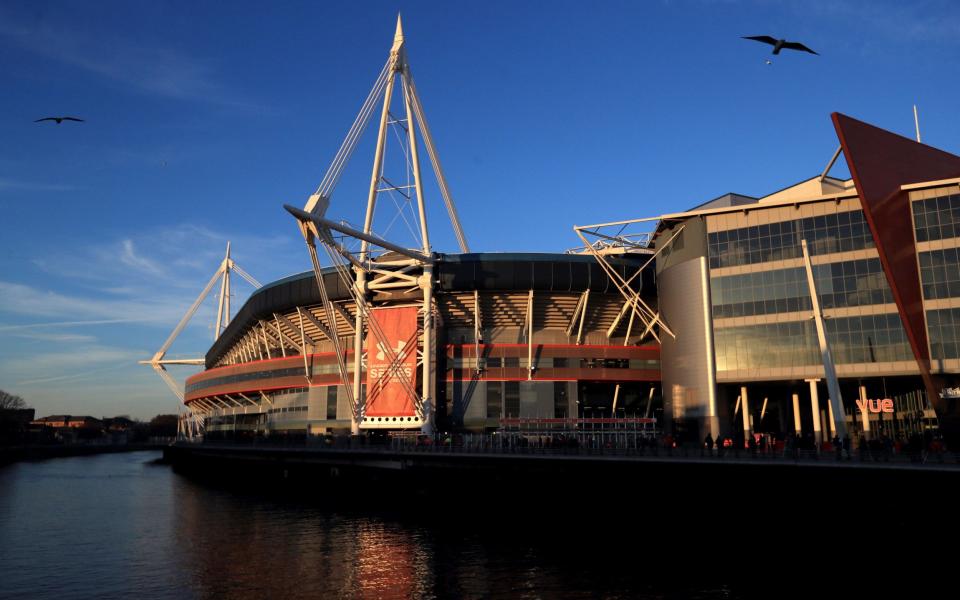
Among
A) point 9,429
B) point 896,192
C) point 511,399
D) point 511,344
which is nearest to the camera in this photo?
point 896,192

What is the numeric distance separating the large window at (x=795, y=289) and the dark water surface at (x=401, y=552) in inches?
726

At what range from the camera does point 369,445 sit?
53125 mm

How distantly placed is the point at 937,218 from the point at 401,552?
3990 cm

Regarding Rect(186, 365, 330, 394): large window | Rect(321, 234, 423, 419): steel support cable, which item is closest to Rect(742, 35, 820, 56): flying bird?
Rect(321, 234, 423, 419): steel support cable

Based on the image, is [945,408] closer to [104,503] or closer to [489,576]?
[489,576]

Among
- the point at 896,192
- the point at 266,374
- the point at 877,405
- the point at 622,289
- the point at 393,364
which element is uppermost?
the point at 896,192

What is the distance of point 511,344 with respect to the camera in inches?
2650

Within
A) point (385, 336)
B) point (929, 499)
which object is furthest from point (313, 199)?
point (929, 499)

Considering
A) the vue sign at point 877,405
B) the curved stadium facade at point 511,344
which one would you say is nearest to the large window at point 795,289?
the vue sign at point 877,405

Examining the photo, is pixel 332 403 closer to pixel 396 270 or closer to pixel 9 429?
pixel 396 270

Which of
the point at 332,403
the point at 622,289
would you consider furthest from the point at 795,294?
the point at 332,403

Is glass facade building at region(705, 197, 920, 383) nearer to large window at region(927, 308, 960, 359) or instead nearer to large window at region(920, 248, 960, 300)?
large window at region(927, 308, 960, 359)

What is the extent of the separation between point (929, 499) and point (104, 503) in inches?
2080

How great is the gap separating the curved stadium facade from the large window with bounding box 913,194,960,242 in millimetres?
23576
